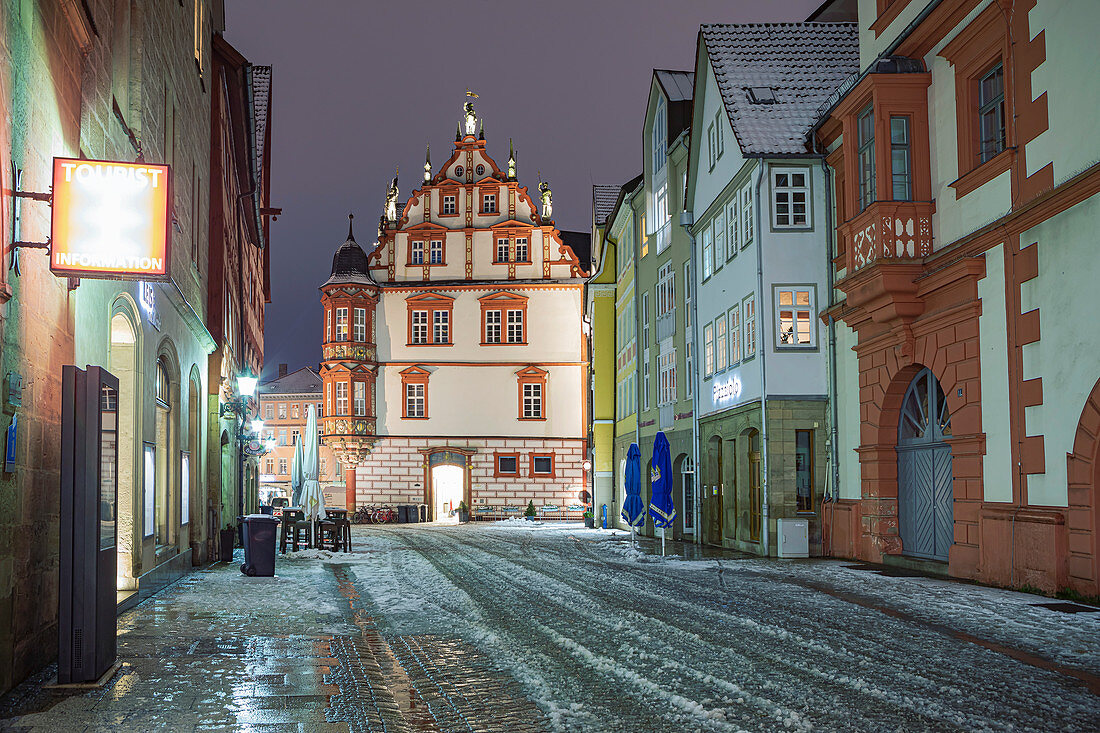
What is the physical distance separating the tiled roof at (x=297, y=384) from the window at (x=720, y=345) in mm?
67811

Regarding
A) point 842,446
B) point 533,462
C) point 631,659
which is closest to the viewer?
point 631,659

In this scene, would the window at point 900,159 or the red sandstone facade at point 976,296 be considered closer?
the red sandstone facade at point 976,296

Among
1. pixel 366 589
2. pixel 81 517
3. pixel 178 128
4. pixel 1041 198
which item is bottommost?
pixel 366 589

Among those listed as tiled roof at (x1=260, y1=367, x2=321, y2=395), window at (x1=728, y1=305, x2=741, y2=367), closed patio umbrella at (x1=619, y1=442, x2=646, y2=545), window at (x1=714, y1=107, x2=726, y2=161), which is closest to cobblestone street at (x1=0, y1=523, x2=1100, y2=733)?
closed patio umbrella at (x1=619, y1=442, x2=646, y2=545)

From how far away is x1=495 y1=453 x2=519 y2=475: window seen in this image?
2115 inches

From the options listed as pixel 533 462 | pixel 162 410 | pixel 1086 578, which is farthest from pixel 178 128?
pixel 533 462

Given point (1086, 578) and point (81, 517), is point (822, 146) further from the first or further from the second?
point (81, 517)

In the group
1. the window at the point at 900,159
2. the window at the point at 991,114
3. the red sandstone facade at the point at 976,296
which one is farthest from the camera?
the window at the point at 900,159

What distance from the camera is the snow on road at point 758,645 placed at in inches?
282

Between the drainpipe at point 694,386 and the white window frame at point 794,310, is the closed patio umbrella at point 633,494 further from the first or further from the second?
the white window frame at point 794,310

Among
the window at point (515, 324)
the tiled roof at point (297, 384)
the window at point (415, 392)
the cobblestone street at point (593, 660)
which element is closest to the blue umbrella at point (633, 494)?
the cobblestone street at point (593, 660)

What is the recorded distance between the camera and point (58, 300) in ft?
31.8

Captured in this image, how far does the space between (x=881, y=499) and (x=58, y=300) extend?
15.5 m

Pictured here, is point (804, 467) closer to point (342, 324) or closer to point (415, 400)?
point (415, 400)
